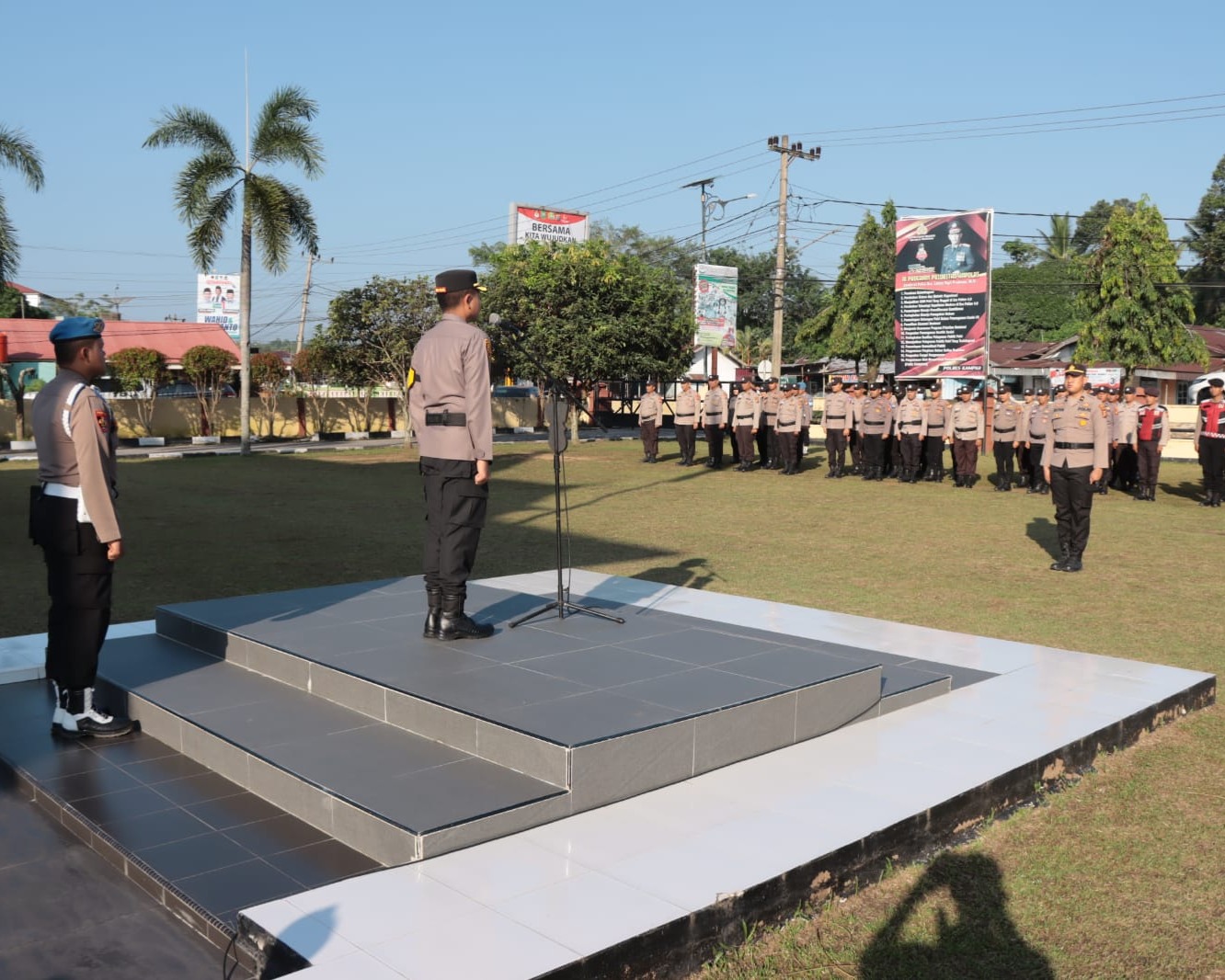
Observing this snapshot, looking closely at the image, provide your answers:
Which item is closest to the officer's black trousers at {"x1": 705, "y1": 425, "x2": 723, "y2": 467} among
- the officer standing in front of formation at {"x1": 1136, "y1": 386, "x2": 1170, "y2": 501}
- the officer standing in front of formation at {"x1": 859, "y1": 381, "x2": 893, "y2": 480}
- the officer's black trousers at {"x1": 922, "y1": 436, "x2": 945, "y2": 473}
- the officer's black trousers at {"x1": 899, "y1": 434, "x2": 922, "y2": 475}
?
the officer standing in front of formation at {"x1": 859, "y1": 381, "x2": 893, "y2": 480}

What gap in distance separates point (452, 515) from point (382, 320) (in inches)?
792

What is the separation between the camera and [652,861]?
324 centimetres

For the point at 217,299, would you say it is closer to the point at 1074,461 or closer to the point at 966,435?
the point at 966,435

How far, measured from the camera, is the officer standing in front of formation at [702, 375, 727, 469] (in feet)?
67.0

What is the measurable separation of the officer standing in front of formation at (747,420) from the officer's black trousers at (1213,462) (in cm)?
760

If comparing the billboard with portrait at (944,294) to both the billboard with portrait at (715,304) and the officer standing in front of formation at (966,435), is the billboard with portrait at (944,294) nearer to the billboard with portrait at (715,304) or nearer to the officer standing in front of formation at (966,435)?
the officer standing in front of formation at (966,435)

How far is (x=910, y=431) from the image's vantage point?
17.6 meters

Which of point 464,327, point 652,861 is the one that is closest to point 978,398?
point 464,327

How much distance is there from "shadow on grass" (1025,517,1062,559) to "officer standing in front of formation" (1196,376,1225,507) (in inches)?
133

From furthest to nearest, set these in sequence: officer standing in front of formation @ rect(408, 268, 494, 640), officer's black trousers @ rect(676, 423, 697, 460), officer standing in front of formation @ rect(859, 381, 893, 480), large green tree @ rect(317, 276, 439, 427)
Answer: large green tree @ rect(317, 276, 439, 427)
officer's black trousers @ rect(676, 423, 697, 460)
officer standing in front of formation @ rect(859, 381, 893, 480)
officer standing in front of formation @ rect(408, 268, 494, 640)

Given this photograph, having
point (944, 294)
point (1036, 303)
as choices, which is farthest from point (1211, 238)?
point (944, 294)

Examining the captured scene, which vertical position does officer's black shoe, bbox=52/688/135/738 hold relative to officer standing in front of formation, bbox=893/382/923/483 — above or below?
below

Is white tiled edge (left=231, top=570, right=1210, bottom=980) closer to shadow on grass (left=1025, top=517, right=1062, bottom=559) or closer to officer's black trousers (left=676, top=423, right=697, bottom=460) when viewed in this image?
shadow on grass (left=1025, top=517, right=1062, bottom=559)

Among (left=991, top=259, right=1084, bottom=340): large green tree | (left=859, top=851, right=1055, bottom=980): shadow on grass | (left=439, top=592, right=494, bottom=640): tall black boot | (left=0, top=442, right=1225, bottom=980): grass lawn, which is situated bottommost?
(left=859, top=851, right=1055, bottom=980): shadow on grass
